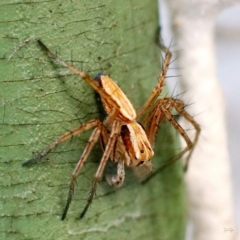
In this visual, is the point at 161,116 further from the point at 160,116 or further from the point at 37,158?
the point at 37,158

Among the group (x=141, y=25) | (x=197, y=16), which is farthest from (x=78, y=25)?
(x=197, y=16)

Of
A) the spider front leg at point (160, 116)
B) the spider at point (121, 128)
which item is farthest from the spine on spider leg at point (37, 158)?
the spider front leg at point (160, 116)

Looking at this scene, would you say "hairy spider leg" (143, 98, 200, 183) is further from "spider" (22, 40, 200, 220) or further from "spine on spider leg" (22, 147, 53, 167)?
"spine on spider leg" (22, 147, 53, 167)

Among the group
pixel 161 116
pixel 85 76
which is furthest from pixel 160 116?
pixel 85 76

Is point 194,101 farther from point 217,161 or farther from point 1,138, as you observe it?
point 1,138

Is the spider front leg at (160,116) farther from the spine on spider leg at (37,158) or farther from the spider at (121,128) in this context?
the spine on spider leg at (37,158)

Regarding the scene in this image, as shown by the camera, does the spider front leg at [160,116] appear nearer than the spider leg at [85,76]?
No

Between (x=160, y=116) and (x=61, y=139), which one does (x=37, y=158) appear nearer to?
(x=61, y=139)
